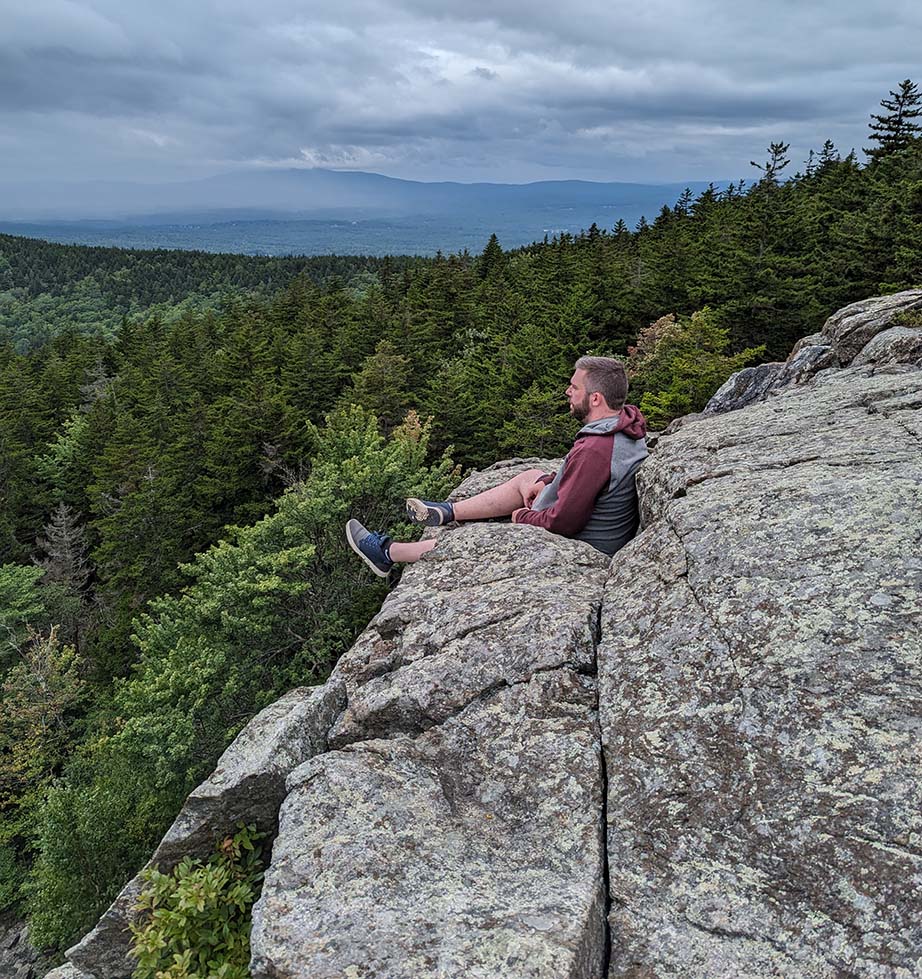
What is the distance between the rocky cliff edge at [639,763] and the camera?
3.11m

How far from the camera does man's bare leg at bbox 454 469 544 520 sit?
7.96 metres

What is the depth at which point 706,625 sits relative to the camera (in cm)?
436

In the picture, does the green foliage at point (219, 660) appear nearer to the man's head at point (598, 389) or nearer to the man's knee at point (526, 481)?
the man's knee at point (526, 481)

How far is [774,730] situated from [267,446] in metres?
33.8

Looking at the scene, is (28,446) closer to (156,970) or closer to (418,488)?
(418,488)

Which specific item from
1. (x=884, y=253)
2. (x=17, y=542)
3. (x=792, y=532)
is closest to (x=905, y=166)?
(x=884, y=253)

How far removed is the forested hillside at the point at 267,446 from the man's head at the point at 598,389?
41.3ft

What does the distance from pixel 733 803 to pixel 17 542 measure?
55.8 m

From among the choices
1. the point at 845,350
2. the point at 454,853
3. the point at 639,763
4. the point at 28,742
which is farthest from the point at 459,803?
the point at 28,742

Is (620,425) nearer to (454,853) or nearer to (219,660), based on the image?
(454,853)

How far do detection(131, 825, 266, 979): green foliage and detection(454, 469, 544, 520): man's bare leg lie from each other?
14.6 ft

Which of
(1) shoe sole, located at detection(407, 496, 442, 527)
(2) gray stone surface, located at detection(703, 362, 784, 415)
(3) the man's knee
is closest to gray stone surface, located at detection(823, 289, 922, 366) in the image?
(2) gray stone surface, located at detection(703, 362, 784, 415)

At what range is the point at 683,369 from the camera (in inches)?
851

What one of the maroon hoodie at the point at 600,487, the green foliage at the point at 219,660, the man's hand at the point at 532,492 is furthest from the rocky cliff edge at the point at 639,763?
the green foliage at the point at 219,660
